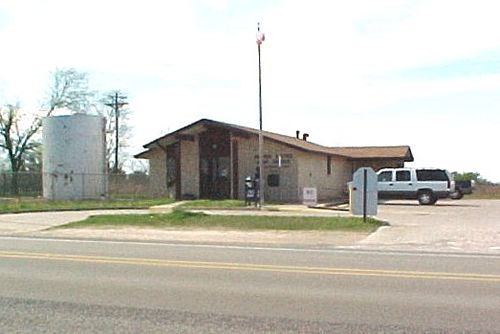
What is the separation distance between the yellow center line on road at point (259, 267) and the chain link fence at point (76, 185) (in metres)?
28.4

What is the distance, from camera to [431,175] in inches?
1407

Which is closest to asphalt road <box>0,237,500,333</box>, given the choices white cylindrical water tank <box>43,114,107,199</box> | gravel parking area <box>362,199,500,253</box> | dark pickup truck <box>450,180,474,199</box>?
gravel parking area <box>362,199,500,253</box>

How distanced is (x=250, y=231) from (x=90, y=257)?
23.8 feet

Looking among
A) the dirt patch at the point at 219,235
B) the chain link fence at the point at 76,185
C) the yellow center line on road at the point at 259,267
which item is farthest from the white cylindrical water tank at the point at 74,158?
the yellow center line on road at the point at 259,267

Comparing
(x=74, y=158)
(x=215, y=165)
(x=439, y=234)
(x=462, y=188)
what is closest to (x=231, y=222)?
(x=439, y=234)

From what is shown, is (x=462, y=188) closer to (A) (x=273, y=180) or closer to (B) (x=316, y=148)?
(B) (x=316, y=148)

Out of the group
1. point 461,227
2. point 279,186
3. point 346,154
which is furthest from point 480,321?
point 346,154

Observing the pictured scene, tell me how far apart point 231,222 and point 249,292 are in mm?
12685

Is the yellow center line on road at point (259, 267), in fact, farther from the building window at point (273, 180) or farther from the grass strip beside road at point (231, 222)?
the building window at point (273, 180)

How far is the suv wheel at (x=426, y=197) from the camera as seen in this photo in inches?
1401

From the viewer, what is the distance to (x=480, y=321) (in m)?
7.47

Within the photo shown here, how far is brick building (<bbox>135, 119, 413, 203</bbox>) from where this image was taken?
3662 centimetres

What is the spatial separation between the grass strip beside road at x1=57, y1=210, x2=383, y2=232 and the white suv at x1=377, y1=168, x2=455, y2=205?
47.5 ft

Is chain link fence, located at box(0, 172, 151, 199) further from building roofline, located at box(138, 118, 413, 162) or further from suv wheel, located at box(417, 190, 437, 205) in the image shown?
suv wheel, located at box(417, 190, 437, 205)
